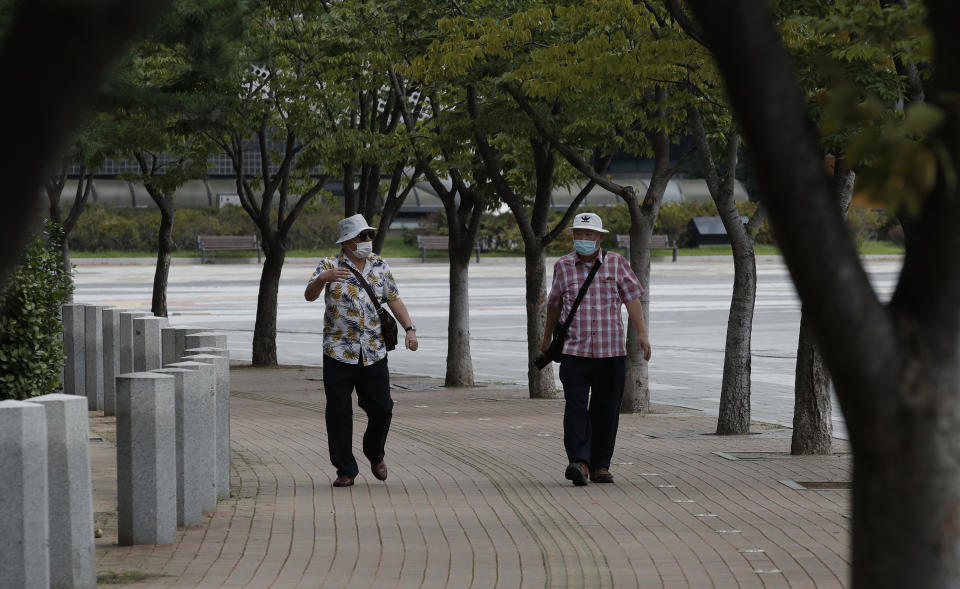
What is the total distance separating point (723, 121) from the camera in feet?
44.7

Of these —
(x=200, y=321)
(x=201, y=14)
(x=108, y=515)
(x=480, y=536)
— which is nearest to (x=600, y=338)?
(x=480, y=536)

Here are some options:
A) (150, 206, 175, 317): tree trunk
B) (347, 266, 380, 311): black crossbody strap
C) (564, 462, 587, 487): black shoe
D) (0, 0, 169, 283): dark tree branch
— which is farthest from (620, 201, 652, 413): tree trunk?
(0, 0, 169, 283): dark tree branch

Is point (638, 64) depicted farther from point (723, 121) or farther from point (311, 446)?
point (311, 446)

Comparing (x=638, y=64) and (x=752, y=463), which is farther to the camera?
(x=638, y=64)

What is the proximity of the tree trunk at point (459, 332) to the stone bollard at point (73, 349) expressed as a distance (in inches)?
192

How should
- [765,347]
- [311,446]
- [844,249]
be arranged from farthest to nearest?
[765,347], [311,446], [844,249]

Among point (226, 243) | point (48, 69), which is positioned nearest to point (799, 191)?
point (48, 69)

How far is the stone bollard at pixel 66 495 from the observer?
5.77 meters

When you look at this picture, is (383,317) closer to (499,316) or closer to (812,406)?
(812,406)

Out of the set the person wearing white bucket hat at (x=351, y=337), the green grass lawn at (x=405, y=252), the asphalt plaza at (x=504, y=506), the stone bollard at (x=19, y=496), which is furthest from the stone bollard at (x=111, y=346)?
the green grass lawn at (x=405, y=252)

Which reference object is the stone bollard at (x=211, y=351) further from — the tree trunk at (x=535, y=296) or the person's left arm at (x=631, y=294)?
the tree trunk at (x=535, y=296)

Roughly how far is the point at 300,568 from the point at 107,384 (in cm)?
798

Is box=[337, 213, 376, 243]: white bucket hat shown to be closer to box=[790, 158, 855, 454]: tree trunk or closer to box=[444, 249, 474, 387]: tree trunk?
box=[790, 158, 855, 454]: tree trunk

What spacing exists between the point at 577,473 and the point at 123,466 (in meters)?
3.15
